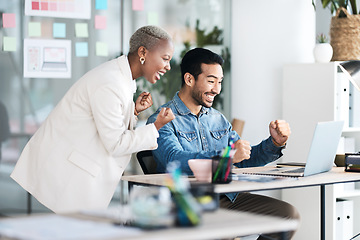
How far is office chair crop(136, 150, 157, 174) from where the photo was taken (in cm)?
308

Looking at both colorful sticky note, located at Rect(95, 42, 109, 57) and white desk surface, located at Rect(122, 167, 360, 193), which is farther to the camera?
colorful sticky note, located at Rect(95, 42, 109, 57)

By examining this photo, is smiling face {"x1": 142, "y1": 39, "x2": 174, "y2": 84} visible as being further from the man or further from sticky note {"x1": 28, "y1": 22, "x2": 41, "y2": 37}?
sticky note {"x1": 28, "y1": 22, "x2": 41, "y2": 37}

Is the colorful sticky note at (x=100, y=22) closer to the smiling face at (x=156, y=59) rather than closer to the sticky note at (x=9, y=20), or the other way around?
the sticky note at (x=9, y=20)

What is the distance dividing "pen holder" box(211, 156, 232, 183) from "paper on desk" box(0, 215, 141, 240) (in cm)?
87

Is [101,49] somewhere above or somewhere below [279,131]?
above

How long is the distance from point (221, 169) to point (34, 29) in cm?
227

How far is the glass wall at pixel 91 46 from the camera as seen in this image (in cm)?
416

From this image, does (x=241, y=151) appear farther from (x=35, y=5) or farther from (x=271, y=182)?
(x=35, y=5)

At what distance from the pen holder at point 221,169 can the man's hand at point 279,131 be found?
0.73m

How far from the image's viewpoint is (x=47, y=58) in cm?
429

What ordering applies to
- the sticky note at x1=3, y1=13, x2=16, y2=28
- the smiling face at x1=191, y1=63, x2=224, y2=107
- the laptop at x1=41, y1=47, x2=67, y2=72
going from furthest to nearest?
1. the laptop at x1=41, y1=47, x2=67, y2=72
2. the sticky note at x1=3, y1=13, x2=16, y2=28
3. the smiling face at x1=191, y1=63, x2=224, y2=107

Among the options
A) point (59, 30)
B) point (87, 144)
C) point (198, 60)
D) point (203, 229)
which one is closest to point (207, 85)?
point (198, 60)

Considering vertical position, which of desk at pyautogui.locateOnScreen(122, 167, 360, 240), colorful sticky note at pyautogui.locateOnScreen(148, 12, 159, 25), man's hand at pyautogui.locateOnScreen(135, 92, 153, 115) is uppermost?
colorful sticky note at pyautogui.locateOnScreen(148, 12, 159, 25)

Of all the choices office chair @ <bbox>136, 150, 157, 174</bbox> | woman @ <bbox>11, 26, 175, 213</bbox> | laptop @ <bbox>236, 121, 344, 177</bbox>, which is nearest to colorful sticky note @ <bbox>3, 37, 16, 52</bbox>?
woman @ <bbox>11, 26, 175, 213</bbox>
